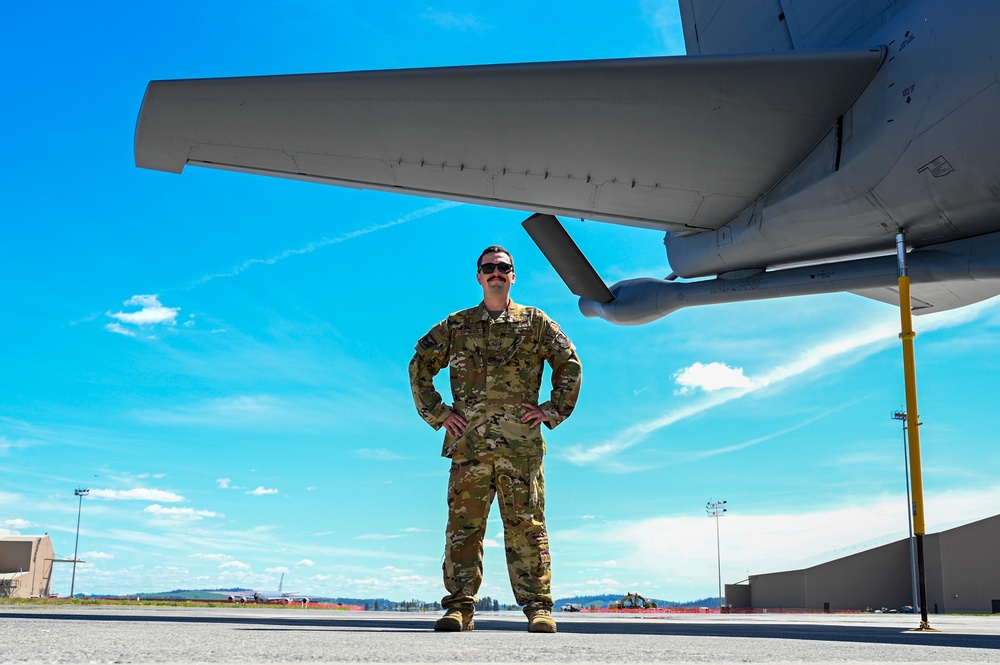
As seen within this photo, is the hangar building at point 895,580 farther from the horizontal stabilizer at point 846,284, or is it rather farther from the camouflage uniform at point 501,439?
the camouflage uniform at point 501,439

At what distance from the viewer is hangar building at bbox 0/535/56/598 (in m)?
52.5

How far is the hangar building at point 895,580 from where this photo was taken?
41031 mm

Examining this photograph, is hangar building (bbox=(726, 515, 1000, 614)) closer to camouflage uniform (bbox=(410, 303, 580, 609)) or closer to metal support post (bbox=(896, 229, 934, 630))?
metal support post (bbox=(896, 229, 934, 630))

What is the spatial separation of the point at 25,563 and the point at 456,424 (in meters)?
60.7

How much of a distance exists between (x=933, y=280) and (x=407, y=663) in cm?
854

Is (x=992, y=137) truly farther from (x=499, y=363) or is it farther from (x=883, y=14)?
(x=499, y=363)

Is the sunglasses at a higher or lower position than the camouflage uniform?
higher

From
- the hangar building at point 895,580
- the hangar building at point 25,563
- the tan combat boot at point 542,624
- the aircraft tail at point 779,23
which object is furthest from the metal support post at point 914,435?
the hangar building at point 25,563

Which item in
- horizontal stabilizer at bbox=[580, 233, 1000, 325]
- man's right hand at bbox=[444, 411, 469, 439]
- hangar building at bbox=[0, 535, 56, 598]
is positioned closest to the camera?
man's right hand at bbox=[444, 411, 469, 439]

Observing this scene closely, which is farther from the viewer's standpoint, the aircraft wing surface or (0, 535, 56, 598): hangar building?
(0, 535, 56, 598): hangar building

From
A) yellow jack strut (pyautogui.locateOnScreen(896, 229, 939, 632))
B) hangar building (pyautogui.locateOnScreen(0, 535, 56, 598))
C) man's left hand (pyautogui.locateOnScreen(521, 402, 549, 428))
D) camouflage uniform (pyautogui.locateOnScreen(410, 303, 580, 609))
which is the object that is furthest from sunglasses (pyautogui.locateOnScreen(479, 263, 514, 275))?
hangar building (pyautogui.locateOnScreen(0, 535, 56, 598))

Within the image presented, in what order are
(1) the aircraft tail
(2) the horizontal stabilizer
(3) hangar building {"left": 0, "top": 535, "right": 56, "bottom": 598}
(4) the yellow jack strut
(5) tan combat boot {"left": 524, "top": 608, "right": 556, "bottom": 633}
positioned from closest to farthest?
(5) tan combat boot {"left": 524, "top": 608, "right": 556, "bottom": 633} → (4) the yellow jack strut → (2) the horizontal stabilizer → (1) the aircraft tail → (3) hangar building {"left": 0, "top": 535, "right": 56, "bottom": 598}

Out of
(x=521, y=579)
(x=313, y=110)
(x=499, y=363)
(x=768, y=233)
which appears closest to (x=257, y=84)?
(x=313, y=110)

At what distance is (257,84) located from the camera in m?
7.61
